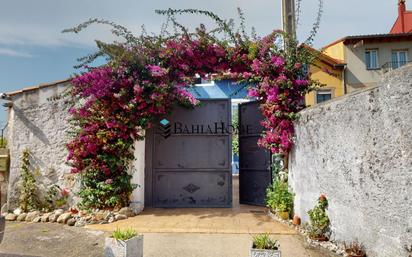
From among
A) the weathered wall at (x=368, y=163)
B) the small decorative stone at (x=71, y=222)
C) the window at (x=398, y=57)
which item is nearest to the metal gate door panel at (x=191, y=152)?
the small decorative stone at (x=71, y=222)

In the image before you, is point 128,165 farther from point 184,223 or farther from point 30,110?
point 30,110

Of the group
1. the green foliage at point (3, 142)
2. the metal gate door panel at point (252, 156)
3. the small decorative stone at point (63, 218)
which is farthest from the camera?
the green foliage at point (3, 142)

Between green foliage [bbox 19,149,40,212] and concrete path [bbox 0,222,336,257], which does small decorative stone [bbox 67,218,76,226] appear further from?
green foliage [bbox 19,149,40,212]

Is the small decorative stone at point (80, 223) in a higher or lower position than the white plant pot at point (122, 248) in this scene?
lower

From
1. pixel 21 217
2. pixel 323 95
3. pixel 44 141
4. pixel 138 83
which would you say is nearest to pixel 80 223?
pixel 21 217

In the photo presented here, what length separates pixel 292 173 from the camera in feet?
17.9

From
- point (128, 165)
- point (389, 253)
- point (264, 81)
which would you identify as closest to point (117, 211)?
point (128, 165)

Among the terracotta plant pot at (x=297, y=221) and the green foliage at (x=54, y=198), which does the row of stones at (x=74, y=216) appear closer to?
the green foliage at (x=54, y=198)

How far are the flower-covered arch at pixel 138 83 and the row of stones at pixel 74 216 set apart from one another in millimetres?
218

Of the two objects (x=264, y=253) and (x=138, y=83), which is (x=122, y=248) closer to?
(x=264, y=253)

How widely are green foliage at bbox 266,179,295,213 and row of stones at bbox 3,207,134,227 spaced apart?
280cm

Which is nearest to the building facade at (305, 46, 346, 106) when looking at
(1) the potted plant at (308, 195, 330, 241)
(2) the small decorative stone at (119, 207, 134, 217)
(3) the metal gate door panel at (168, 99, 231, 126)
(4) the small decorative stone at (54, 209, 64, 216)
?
(3) the metal gate door panel at (168, 99, 231, 126)

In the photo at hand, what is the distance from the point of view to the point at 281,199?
544 centimetres

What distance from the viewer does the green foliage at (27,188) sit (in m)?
6.17
